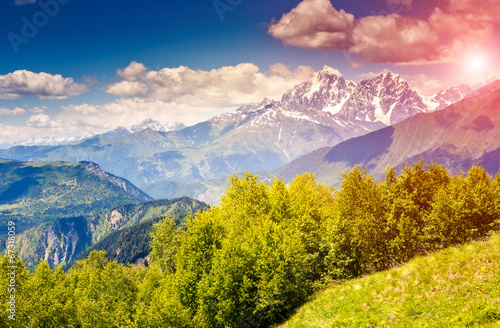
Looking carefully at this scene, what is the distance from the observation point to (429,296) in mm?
20547

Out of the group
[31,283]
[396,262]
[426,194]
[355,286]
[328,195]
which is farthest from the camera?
[328,195]

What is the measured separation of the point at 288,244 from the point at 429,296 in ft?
51.9

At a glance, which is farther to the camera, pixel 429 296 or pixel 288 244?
pixel 288 244

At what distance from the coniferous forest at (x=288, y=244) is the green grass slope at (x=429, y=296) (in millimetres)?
5430

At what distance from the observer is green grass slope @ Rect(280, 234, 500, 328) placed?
1762cm

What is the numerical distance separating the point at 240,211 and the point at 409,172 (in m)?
27.9

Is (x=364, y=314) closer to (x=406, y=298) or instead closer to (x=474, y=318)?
(x=406, y=298)

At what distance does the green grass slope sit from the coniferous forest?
17.8 feet

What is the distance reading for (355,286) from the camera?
1060 inches

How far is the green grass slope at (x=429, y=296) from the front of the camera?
17625mm

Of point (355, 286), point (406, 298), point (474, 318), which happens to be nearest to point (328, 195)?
point (355, 286)

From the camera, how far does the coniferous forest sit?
3284 cm

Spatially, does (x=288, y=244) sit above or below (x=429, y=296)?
above

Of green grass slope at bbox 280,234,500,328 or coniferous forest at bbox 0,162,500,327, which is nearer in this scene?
green grass slope at bbox 280,234,500,328
